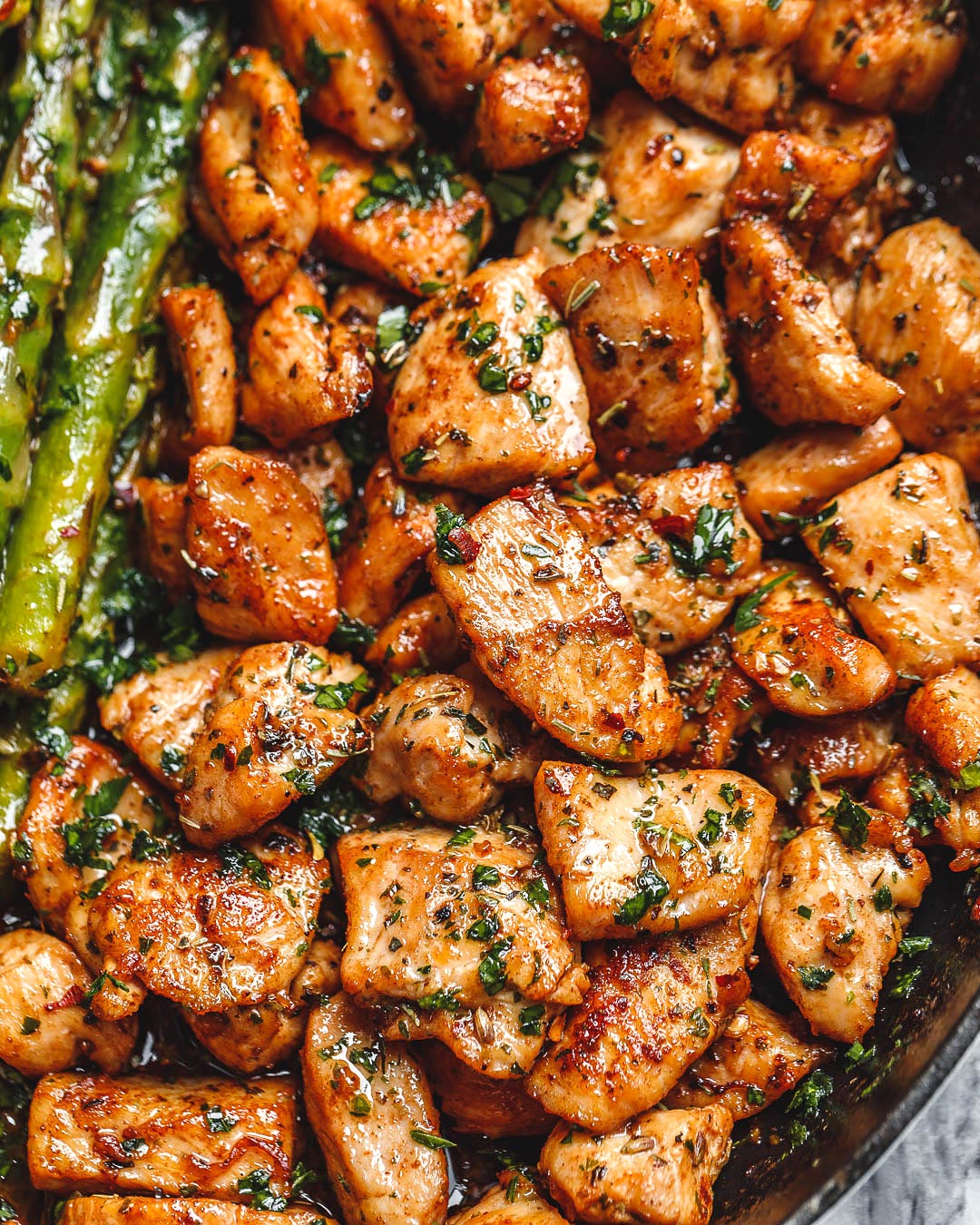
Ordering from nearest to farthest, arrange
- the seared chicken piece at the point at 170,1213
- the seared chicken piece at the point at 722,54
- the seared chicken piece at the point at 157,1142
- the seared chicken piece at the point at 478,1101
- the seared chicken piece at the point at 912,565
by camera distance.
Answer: the seared chicken piece at the point at 170,1213 < the seared chicken piece at the point at 157,1142 < the seared chicken piece at the point at 478,1101 < the seared chicken piece at the point at 912,565 < the seared chicken piece at the point at 722,54

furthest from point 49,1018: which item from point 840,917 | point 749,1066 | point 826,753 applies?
point 826,753

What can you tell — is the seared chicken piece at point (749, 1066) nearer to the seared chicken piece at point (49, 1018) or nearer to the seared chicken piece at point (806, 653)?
the seared chicken piece at point (806, 653)

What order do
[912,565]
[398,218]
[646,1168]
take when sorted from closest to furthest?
[646,1168]
[912,565]
[398,218]

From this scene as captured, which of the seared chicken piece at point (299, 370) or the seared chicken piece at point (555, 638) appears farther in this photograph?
the seared chicken piece at point (299, 370)

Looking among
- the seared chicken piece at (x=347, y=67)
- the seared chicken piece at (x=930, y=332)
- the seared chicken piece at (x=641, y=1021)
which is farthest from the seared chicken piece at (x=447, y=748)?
the seared chicken piece at (x=347, y=67)

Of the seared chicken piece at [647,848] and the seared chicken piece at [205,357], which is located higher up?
the seared chicken piece at [205,357]

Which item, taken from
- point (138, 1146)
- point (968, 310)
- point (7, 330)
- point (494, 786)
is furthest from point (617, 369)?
point (138, 1146)

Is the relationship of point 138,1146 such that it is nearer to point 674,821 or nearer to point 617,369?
point 674,821

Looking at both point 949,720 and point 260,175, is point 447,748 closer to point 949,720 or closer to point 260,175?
point 949,720
